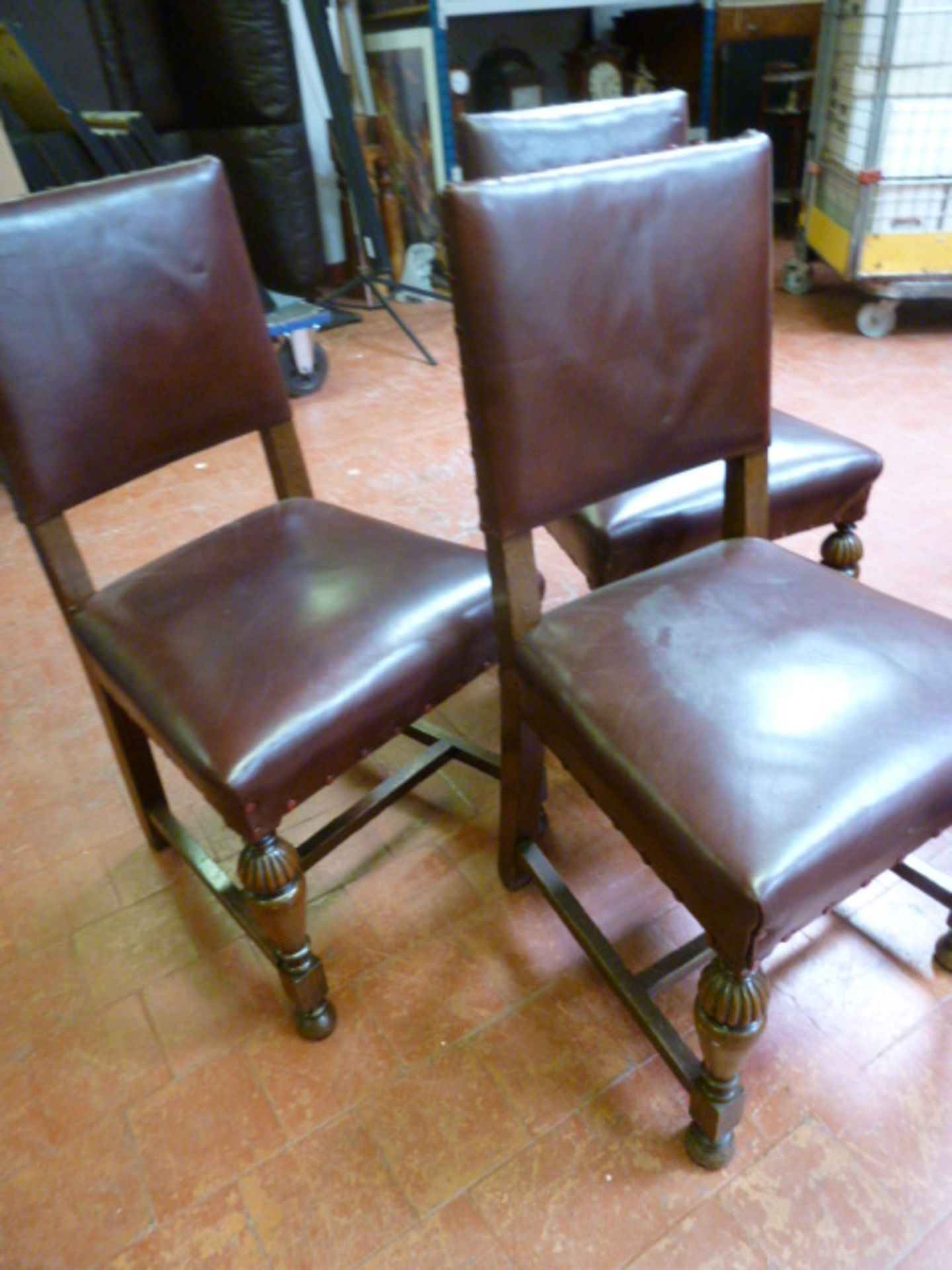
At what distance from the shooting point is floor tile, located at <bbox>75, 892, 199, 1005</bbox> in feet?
4.08

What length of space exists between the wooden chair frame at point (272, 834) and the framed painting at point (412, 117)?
8.29ft

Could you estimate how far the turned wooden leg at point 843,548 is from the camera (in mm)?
1432

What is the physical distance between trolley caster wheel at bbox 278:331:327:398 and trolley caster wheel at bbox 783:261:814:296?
74.8 inches

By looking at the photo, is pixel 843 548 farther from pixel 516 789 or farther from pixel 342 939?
pixel 342 939

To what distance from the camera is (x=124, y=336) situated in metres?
1.11

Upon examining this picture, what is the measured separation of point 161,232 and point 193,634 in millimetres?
506

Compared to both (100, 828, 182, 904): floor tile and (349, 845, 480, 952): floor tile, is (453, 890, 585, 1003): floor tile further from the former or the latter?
(100, 828, 182, 904): floor tile

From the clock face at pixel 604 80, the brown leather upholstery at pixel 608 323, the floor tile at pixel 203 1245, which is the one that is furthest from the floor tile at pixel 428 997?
the clock face at pixel 604 80

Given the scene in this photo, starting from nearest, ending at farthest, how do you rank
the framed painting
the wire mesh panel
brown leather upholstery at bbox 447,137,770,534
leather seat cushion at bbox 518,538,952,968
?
leather seat cushion at bbox 518,538,952,968 → brown leather upholstery at bbox 447,137,770,534 → the wire mesh panel → the framed painting

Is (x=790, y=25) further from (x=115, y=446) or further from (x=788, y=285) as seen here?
(x=115, y=446)

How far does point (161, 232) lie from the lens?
111cm

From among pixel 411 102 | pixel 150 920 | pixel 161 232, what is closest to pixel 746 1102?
pixel 150 920

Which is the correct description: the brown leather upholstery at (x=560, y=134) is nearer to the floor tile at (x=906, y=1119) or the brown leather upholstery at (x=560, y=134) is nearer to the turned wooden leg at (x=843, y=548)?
the turned wooden leg at (x=843, y=548)

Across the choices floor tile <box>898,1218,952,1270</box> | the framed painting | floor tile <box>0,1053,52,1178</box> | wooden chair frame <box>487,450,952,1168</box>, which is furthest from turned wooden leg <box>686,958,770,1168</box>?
the framed painting
